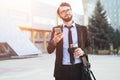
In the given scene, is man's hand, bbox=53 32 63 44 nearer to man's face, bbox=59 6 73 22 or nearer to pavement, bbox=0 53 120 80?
man's face, bbox=59 6 73 22

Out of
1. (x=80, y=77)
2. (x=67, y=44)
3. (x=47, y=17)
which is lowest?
(x=80, y=77)

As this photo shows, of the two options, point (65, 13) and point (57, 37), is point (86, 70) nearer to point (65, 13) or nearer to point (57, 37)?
point (57, 37)

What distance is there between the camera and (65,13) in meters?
3.57

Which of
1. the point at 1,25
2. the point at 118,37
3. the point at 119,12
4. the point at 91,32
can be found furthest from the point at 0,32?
the point at 119,12

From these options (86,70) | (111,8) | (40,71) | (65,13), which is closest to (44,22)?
(111,8)

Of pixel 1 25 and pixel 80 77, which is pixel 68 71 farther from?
pixel 1 25

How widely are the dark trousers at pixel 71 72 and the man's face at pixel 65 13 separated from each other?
0.47 metres

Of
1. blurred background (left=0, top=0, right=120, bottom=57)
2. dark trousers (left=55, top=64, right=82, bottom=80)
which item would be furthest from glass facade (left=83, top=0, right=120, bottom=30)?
dark trousers (left=55, top=64, right=82, bottom=80)

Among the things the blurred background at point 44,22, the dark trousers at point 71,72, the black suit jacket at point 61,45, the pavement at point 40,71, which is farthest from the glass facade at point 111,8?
the dark trousers at point 71,72

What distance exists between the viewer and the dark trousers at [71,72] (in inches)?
142

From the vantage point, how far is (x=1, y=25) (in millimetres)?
30125

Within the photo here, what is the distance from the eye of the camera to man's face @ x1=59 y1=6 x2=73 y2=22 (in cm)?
355

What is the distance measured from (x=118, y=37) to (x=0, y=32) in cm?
2495

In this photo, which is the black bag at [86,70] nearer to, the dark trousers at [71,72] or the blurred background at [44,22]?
the dark trousers at [71,72]
